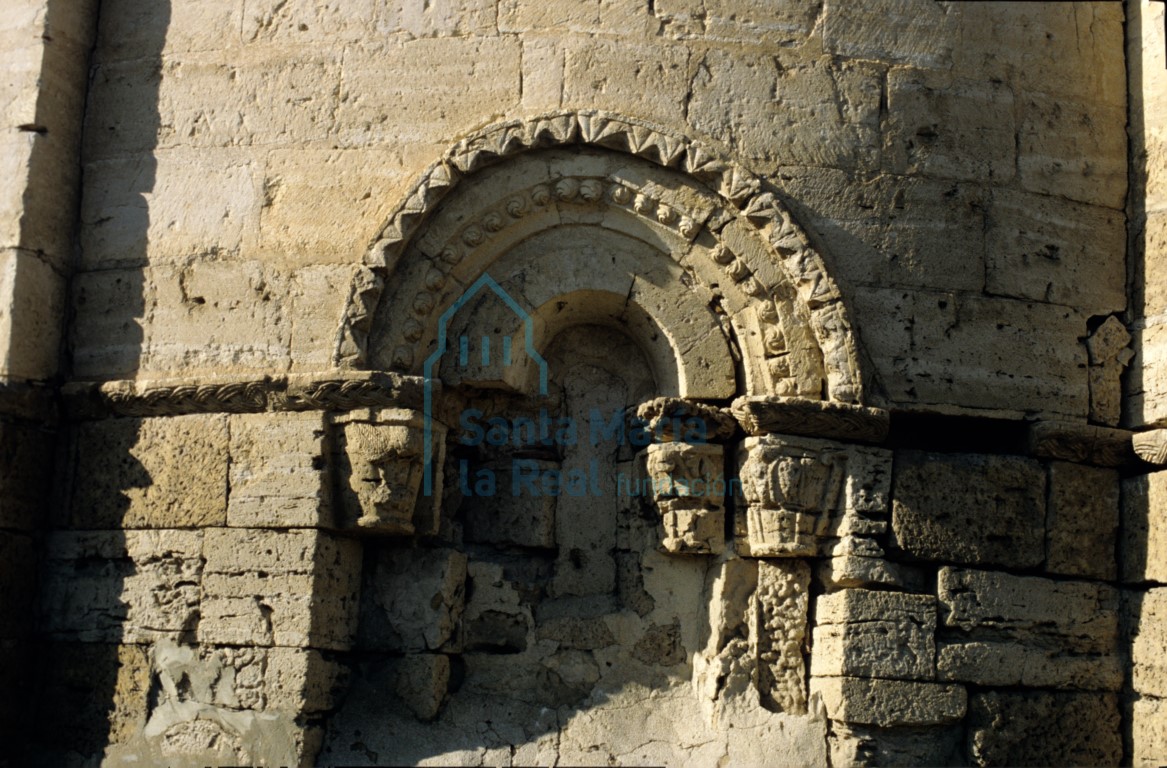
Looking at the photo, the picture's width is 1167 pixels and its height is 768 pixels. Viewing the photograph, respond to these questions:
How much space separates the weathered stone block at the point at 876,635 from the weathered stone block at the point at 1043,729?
14.4 inches

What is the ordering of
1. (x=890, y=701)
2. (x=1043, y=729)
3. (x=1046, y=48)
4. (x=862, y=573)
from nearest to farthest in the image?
1. (x=890, y=701)
2. (x=862, y=573)
3. (x=1043, y=729)
4. (x=1046, y=48)

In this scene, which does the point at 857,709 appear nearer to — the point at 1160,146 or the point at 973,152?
the point at 973,152

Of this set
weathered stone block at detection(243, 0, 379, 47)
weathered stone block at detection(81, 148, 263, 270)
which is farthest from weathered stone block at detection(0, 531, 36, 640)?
weathered stone block at detection(243, 0, 379, 47)

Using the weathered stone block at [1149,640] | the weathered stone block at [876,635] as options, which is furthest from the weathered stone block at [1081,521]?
the weathered stone block at [876,635]

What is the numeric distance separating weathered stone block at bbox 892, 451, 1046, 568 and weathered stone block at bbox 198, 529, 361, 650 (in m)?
2.59

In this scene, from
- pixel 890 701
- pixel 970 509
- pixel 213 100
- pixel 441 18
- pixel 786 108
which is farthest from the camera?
pixel 213 100

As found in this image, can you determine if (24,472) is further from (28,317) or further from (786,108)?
(786,108)

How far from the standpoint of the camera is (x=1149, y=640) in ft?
24.1

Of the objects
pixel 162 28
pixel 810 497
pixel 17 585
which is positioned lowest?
pixel 17 585

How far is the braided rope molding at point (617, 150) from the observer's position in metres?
7.30

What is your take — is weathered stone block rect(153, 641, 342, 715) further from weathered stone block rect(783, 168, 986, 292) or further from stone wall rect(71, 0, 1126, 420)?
weathered stone block rect(783, 168, 986, 292)

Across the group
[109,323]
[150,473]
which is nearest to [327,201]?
[109,323]

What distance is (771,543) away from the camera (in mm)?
7117

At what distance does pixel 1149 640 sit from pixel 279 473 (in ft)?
13.6
